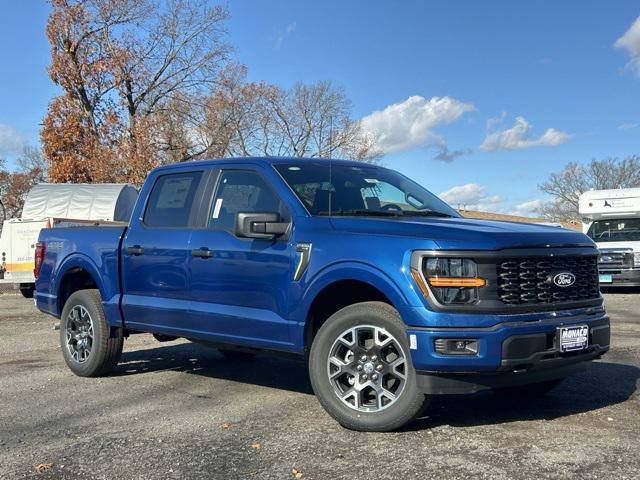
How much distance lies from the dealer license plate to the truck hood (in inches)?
23.3

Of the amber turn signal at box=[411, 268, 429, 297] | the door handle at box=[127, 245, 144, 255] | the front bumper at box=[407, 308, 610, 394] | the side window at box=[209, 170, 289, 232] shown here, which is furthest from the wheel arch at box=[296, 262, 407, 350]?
the door handle at box=[127, 245, 144, 255]

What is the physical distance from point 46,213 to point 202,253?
16.5 m

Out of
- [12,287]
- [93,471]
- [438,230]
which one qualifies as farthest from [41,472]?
[12,287]

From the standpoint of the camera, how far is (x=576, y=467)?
405cm

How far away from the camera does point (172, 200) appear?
6.58 meters

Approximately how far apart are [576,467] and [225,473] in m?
2.06

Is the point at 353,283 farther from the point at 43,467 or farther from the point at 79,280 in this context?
the point at 79,280

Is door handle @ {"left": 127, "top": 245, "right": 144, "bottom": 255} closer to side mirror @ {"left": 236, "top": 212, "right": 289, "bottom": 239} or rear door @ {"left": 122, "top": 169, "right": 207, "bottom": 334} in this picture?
rear door @ {"left": 122, "top": 169, "right": 207, "bottom": 334}

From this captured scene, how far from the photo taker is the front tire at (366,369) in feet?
15.3

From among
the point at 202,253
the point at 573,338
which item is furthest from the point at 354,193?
the point at 573,338

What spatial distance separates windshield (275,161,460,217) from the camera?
561cm

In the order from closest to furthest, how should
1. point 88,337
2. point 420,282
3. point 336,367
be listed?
point 420,282
point 336,367
point 88,337

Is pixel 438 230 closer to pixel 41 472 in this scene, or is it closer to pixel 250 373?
pixel 41 472

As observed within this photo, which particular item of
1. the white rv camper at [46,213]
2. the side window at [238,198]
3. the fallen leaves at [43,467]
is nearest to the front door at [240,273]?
the side window at [238,198]
